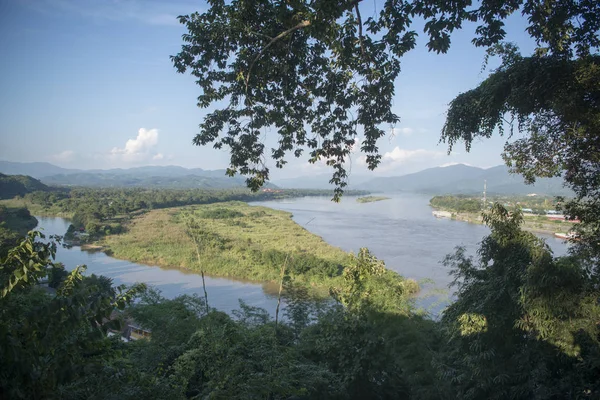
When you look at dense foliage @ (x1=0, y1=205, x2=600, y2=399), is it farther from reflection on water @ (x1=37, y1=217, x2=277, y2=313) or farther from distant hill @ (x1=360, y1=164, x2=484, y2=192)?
distant hill @ (x1=360, y1=164, x2=484, y2=192)

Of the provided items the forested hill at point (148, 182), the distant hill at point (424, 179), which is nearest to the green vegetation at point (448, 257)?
the forested hill at point (148, 182)

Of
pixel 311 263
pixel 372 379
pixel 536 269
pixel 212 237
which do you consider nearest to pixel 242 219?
pixel 212 237

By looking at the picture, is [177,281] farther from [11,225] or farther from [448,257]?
[448,257]

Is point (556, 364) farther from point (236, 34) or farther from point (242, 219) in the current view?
point (242, 219)

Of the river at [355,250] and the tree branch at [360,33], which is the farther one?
the river at [355,250]

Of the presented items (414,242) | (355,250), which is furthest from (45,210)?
(414,242)

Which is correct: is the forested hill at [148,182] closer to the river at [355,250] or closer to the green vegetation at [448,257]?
the river at [355,250]

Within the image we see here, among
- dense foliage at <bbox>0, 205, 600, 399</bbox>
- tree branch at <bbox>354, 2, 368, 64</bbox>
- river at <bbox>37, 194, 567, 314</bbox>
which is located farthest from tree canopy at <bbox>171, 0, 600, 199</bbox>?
river at <bbox>37, 194, 567, 314</bbox>

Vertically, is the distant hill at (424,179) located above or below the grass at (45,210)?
above
